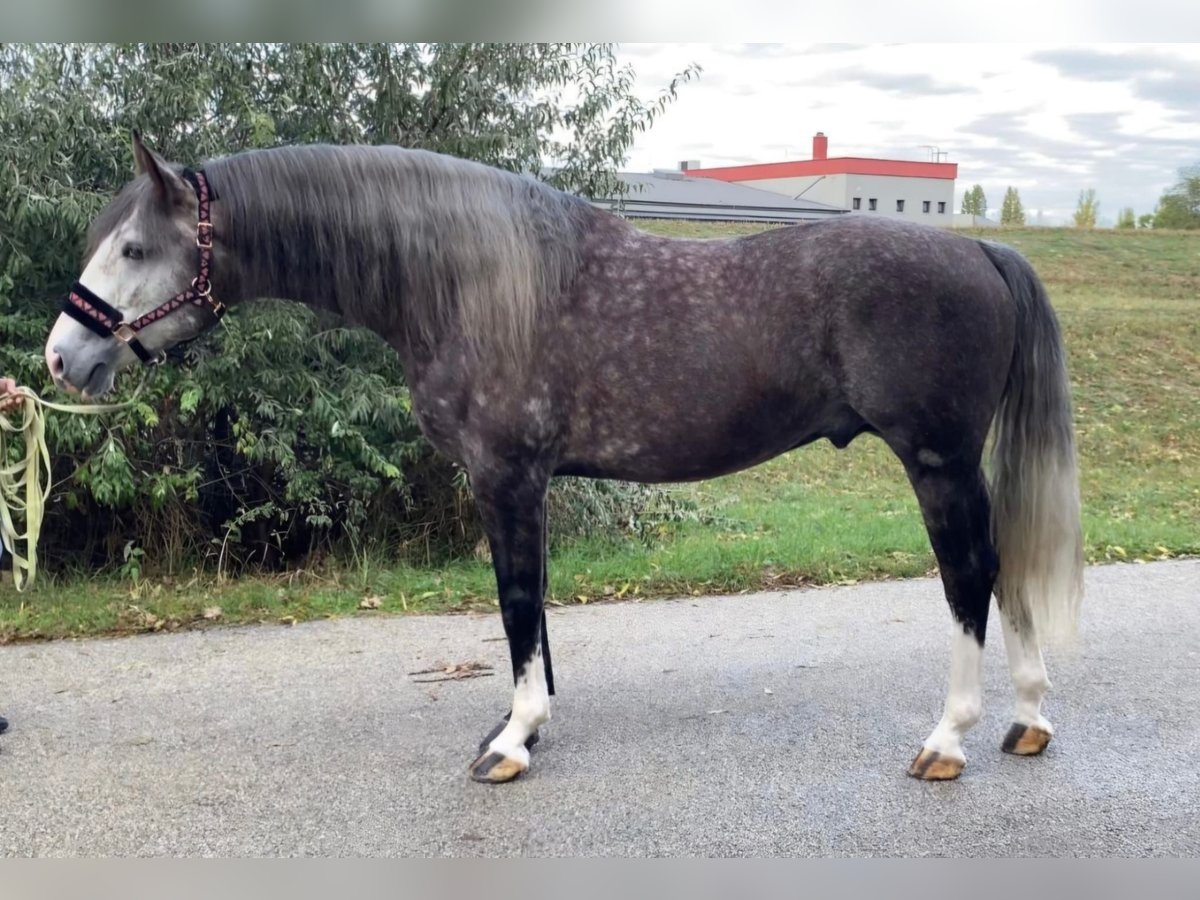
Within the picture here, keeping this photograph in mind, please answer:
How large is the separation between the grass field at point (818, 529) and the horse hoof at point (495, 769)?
2176mm

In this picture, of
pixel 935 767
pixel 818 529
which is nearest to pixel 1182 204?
pixel 818 529

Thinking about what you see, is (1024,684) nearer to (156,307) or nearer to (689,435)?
(689,435)

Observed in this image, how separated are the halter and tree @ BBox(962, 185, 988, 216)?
7.66 metres

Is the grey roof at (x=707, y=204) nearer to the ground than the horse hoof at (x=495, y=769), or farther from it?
farther from it

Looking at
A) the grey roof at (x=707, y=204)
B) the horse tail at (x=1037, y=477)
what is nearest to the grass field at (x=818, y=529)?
the grey roof at (x=707, y=204)

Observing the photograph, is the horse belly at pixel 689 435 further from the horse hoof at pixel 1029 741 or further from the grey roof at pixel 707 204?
the grey roof at pixel 707 204

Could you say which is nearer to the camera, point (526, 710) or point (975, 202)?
point (526, 710)

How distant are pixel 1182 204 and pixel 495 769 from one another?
15692 mm

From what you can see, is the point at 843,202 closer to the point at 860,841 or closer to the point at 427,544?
the point at 427,544

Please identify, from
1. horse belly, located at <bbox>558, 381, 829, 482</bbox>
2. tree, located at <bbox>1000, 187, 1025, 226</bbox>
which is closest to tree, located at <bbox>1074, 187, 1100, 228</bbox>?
tree, located at <bbox>1000, 187, 1025, 226</bbox>

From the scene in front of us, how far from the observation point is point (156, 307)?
309 cm

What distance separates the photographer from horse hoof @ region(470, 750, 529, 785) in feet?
10.5

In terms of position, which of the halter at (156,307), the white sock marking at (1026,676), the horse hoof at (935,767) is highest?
the halter at (156,307)

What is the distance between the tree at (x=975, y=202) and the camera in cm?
927
